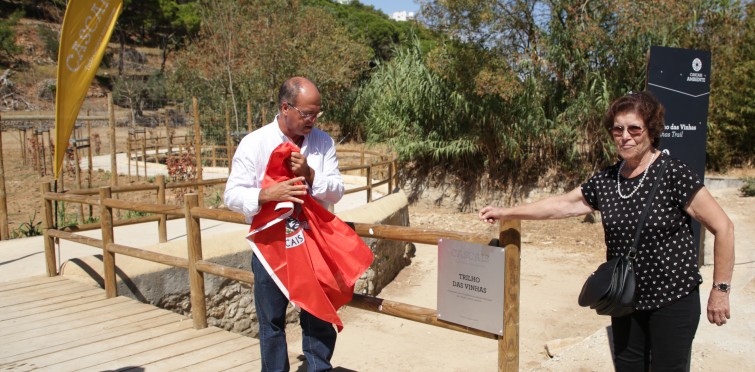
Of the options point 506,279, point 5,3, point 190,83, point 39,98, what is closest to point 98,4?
point 506,279

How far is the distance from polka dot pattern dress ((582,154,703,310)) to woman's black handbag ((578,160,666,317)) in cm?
2

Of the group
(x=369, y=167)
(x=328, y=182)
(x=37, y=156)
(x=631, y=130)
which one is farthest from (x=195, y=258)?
(x=37, y=156)

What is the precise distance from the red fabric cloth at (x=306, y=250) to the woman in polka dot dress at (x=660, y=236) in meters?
1.09

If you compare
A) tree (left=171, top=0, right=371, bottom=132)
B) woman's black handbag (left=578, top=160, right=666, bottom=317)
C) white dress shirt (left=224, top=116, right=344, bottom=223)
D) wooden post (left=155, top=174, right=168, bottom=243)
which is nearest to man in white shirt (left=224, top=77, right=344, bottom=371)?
white dress shirt (left=224, top=116, right=344, bottom=223)

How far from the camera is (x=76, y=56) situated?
591 cm

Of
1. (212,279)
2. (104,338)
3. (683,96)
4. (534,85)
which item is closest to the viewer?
(104,338)

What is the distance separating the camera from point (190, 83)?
26547mm

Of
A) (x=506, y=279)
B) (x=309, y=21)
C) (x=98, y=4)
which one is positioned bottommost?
(x=506, y=279)

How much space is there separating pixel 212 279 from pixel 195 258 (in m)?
2.39

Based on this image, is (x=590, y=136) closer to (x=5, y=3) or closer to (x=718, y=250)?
(x=718, y=250)

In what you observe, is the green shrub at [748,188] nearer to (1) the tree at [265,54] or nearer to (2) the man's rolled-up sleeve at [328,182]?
(2) the man's rolled-up sleeve at [328,182]

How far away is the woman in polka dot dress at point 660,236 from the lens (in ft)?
7.13

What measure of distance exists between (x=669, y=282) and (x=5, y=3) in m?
54.8

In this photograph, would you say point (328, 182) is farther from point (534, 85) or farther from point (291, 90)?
point (534, 85)
